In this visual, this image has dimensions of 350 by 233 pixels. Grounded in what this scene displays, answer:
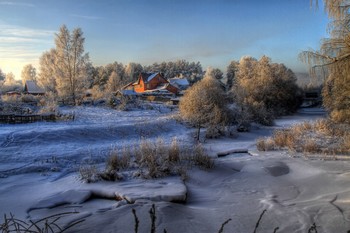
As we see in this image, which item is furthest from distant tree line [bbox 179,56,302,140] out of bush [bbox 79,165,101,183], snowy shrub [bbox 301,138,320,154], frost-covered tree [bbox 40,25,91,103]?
frost-covered tree [bbox 40,25,91,103]

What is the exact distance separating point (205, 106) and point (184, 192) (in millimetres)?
17496

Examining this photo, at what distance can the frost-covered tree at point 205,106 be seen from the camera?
2412 centimetres

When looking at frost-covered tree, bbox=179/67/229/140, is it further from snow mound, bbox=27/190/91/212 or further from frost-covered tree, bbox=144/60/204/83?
frost-covered tree, bbox=144/60/204/83

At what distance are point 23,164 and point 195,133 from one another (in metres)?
12.2

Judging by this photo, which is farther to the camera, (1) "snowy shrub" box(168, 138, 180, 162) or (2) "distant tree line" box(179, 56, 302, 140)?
(2) "distant tree line" box(179, 56, 302, 140)

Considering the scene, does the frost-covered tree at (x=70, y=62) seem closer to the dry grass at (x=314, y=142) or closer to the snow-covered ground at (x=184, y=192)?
the snow-covered ground at (x=184, y=192)

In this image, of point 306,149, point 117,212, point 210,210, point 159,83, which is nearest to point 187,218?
point 210,210

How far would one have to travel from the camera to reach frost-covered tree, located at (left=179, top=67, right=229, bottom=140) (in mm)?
24125

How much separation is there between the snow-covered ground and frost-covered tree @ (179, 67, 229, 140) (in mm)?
8656

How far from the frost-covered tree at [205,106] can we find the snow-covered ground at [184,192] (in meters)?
8.66

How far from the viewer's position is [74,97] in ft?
128

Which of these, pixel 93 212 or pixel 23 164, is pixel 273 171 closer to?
pixel 93 212

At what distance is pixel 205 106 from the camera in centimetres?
2575

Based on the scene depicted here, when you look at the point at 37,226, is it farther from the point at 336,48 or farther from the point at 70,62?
the point at 70,62
